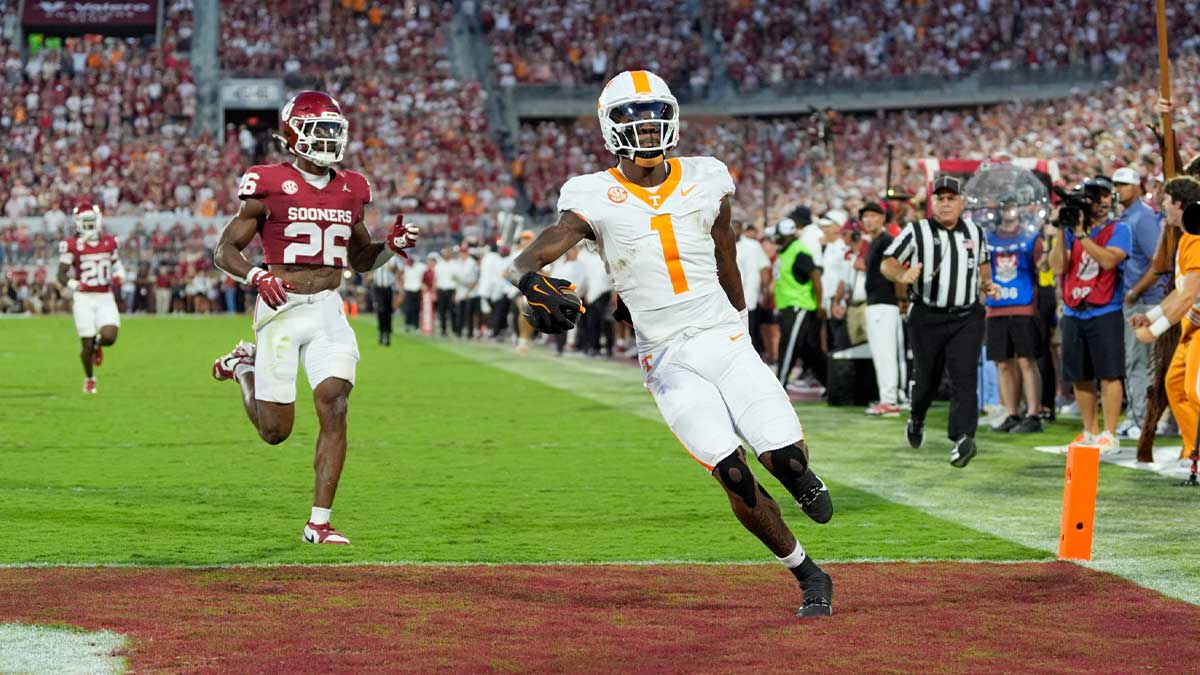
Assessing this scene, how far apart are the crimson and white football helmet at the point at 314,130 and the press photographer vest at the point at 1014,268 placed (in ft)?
21.2

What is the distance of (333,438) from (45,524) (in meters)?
1.57

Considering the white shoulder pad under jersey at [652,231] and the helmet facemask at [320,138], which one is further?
the helmet facemask at [320,138]

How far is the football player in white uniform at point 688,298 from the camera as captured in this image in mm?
6062

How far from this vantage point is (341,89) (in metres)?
48.6

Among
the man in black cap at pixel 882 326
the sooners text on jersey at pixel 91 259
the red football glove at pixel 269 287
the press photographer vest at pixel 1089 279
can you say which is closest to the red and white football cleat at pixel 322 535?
the red football glove at pixel 269 287

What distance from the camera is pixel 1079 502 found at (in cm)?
737

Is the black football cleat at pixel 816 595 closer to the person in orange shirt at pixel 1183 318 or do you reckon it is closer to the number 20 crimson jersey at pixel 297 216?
the number 20 crimson jersey at pixel 297 216

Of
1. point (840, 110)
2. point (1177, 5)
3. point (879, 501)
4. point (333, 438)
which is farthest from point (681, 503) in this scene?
point (840, 110)

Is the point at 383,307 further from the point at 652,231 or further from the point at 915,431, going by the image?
the point at 652,231

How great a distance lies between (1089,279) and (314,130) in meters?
6.01

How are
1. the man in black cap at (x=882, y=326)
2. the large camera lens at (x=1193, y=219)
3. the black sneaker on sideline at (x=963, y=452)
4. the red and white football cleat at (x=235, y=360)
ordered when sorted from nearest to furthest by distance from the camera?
the red and white football cleat at (x=235, y=360), the large camera lens at (x=1193, y=219), the black sneaker on sideline at (x=963, y=452), the man in black cap at (x=882, y=326)

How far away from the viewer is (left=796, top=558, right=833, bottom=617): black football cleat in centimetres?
607

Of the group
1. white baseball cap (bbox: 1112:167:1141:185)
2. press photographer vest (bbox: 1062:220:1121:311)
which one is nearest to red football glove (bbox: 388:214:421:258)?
press photographer vest (bbox: 1062:220:1121:311)

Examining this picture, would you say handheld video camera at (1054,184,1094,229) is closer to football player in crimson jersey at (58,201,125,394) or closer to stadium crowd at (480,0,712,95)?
football player in crimson jersey at (58,201,125,394)
